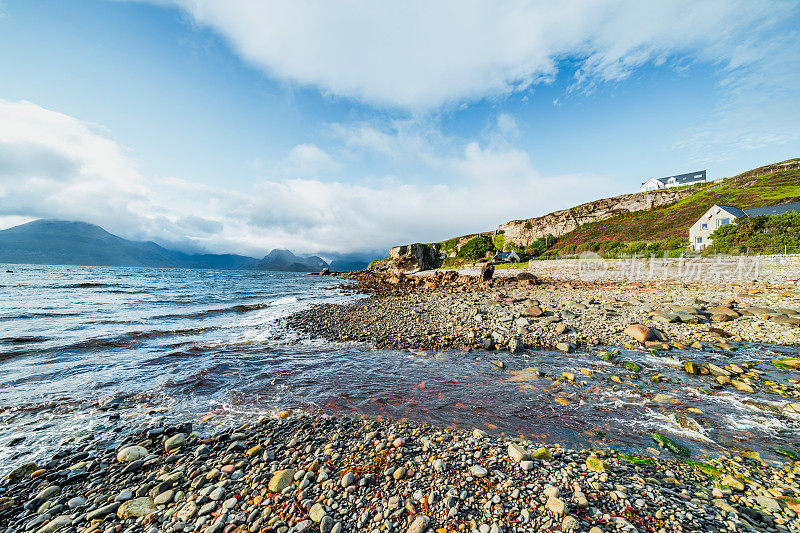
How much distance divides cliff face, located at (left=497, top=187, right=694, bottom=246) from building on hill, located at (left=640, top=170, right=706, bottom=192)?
32.1m

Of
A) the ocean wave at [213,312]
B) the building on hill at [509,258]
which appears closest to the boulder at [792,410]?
the ocean wave at [213,312]

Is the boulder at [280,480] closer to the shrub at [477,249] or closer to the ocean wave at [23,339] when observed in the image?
the ocean wave at [23,339]

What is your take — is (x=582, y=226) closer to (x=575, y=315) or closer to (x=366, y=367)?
(x=575, y=315)

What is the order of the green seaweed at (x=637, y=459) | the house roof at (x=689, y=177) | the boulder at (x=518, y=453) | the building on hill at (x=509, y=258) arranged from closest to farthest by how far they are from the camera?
the boulder at (x=518, y=453) < the green seaweed at (x=637, y=459) < the building on hill at (x=509, y=258) < the house roof at (x=689, y=177)

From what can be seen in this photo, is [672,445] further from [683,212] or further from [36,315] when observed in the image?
[683,212]

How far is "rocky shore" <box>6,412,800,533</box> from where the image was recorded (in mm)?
3521

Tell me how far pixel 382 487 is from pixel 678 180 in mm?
174994

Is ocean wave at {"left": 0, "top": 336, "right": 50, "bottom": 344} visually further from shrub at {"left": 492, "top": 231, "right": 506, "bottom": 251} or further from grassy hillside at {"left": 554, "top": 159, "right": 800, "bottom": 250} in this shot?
shrub at {"left": 492, "top": 231, "right": 506, "bottom": 251}

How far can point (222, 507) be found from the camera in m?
3.86

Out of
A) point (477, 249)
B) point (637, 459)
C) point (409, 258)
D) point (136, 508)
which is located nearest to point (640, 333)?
point (637, 459)

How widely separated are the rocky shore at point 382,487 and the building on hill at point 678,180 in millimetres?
164682

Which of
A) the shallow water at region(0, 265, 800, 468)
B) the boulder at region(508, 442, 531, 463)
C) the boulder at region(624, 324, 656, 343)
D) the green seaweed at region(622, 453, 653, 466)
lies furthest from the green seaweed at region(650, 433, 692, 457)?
the boulder at region(624, 324, 656, 343)

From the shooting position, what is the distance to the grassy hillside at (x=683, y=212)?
64875mm

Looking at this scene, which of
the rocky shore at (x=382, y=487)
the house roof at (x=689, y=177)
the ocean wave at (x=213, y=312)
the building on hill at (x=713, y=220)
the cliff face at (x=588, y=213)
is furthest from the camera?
the house roof at (x=689, y=177)
